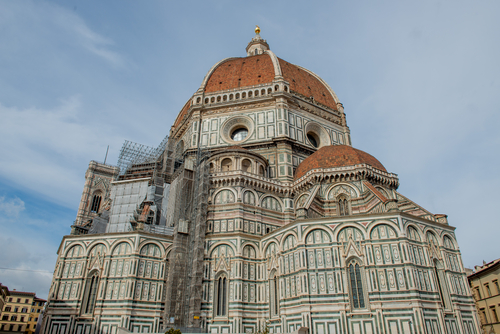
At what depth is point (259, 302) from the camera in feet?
77.9

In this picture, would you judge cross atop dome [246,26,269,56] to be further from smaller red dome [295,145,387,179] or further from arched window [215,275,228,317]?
arched window [215,275,228,317]

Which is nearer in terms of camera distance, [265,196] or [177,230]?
[177,230]

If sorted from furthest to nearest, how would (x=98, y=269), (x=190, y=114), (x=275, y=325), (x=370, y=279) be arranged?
1. (x=190, y=114)
2. (x=98, y=269)
3. (x=275, y=325)
4. (x=370, y=279)

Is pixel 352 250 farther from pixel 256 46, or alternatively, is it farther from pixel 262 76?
pixel 256 46

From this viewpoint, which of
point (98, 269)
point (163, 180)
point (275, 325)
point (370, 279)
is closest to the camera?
point (370, 279)

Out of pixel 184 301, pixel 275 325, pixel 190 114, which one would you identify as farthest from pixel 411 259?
pixel 190 114

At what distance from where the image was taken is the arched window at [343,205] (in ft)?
84.8

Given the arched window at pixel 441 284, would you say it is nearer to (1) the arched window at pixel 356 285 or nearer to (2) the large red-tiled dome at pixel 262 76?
(1) the arched window at pixel 356 285

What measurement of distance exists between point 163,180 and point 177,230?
26.1ft

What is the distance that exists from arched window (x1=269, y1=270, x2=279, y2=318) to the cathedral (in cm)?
7

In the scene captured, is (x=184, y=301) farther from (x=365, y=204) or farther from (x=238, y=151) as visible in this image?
(x=365, y=204)

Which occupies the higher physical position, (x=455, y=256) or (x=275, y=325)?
(x=455, y=256)

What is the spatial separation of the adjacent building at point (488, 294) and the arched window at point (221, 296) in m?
20.7

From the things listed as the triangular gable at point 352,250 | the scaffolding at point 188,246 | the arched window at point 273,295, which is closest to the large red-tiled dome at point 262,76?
the scaffolding at point 188,246
